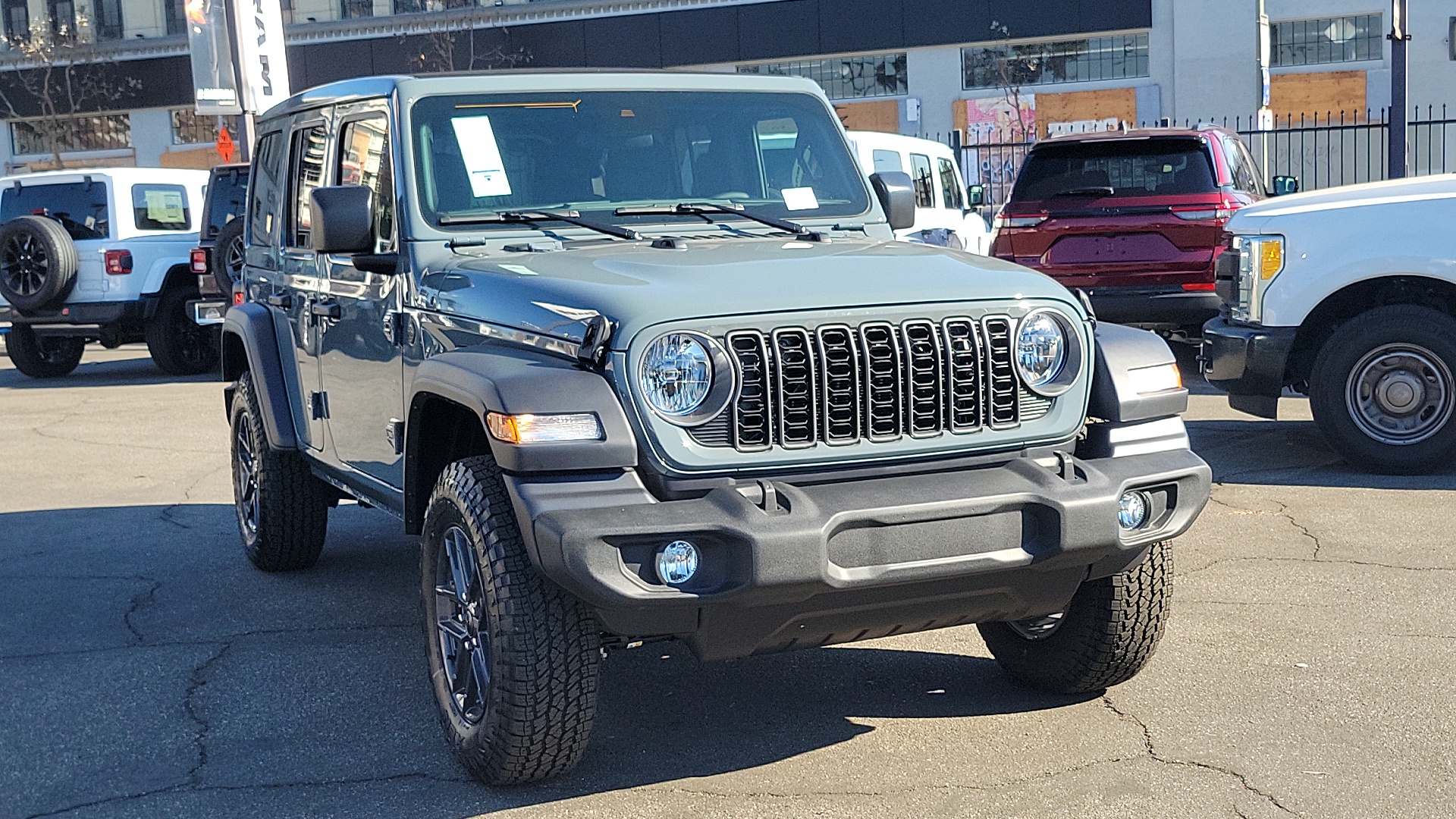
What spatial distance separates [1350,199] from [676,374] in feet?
18.4

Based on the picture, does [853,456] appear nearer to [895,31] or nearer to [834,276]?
[834,276]

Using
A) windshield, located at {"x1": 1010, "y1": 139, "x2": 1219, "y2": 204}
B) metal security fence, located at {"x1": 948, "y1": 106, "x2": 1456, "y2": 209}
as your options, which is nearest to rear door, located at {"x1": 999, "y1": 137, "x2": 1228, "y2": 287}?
windshield, located at {"x1": 1010, "y1": 139, "x2": 1219, "y2": 204}

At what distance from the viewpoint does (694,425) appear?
12.4 ft

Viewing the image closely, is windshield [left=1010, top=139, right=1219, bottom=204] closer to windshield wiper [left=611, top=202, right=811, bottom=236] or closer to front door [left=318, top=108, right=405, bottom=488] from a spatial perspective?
windshield wiper [left=611, top=202, right=811, bottom=236]

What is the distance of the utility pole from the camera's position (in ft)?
52.3

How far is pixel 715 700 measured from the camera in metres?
4.81

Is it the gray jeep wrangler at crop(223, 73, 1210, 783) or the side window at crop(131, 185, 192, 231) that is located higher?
the side window at crop(131, 185, 192, 231)

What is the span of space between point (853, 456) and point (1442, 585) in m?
3.16

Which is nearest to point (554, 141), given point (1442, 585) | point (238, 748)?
point (238, 748)

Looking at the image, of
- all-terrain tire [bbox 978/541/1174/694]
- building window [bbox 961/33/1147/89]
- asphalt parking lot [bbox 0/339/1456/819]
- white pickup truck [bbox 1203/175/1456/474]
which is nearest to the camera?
asphalt parking lot [bbox 0/339/1456/819]

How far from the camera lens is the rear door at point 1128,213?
11.5 meters

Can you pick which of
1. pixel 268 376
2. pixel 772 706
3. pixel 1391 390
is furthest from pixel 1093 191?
pixel 772 706

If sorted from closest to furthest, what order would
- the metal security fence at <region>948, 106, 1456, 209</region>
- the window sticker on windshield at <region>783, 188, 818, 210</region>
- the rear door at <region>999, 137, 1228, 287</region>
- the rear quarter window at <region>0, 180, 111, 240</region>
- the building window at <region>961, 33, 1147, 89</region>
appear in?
the window sticker on windshield at <region>783, 188, 818, 210</region> → the rear door at <region>999, 137, 1228, 287</region> → the rear quarter window at <region>0, 180, 111, 240</region> → the metal security fence at <region>948, 106, 1456, 209</region> → the building window at <region>961, 33, 1147, 89</region>

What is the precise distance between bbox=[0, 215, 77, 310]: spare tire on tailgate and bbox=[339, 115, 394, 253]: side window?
10082 millimetres
